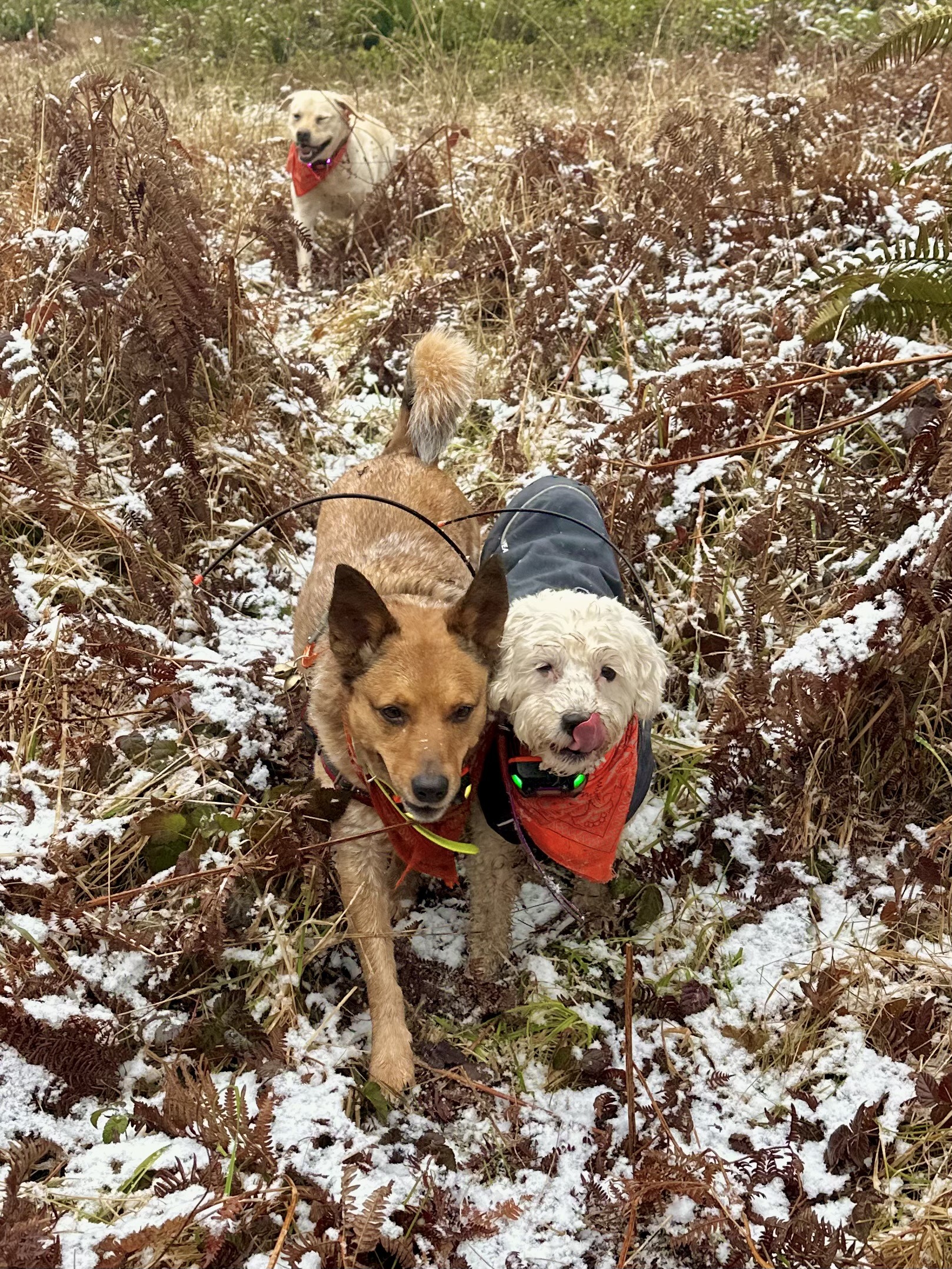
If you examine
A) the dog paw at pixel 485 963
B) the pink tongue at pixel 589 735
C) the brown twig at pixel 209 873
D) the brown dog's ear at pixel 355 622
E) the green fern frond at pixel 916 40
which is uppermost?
the green fern frond at pixel 916 40

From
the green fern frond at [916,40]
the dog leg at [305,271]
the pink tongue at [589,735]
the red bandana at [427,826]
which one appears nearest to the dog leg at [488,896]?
the red bandana at [427,826]

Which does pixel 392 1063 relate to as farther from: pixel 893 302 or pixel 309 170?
pixel 309 170

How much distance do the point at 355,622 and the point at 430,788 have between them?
0.58 meters

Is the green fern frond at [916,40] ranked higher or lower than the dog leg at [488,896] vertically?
higher

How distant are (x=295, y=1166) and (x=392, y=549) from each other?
2.24 m

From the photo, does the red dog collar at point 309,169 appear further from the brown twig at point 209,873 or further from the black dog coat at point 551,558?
the brown twig at point 209,873

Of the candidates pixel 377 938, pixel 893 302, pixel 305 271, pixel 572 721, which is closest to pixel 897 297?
pixel 893 302

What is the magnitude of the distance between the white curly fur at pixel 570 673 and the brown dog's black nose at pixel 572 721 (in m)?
0.01

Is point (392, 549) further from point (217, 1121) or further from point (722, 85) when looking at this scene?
point (722, 85)

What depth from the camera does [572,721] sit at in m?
2.88

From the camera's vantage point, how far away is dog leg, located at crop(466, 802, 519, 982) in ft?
11.1

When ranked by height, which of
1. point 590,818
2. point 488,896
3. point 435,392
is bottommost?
point 488,896

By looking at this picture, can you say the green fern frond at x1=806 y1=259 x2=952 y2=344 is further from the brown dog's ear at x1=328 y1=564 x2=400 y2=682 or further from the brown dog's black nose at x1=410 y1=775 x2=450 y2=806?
the brown dog's black nose at x1=410 y1=775 x2=450 y2=806

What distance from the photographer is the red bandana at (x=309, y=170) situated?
7.15 meters
